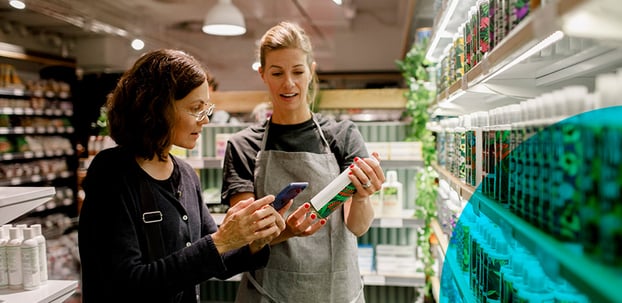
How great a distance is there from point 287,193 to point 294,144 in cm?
42

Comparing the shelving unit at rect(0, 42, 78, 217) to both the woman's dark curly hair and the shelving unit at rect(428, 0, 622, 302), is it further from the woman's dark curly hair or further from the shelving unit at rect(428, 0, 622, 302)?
the shelving unit at rect(428, 0, 622, 302)

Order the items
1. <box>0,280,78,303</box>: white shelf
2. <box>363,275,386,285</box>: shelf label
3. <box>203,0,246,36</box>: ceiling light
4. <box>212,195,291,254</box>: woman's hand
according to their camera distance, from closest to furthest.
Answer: <box>212,195,291,254</box>: woman's hand → <box>0,280,78,303</box>: white shelf → <box>363,275,386,285</box>: shelf label → <box>203,0,246,36</box>: ceiling light

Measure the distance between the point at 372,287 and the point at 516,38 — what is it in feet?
11.7

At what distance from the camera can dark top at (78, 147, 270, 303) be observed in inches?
54.2

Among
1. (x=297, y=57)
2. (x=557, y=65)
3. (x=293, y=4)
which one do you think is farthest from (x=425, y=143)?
(x=293, y=4)

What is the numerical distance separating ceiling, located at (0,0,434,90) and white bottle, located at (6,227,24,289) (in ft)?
18.4

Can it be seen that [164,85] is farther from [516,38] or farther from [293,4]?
[293,4]

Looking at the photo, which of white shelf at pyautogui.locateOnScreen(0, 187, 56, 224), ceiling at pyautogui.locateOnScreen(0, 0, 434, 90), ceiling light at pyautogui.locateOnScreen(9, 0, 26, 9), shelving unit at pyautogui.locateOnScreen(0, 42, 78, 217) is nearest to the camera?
white shelf at pyautogui.locateOnScreen(0, 187, 56, 224)

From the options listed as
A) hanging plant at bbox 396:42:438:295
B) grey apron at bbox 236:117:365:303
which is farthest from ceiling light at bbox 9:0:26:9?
grey apron at bbox 236:117:365:303

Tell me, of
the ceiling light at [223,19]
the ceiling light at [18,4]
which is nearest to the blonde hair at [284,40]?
the ceiling light at [223,19]

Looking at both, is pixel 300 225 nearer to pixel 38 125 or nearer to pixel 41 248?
pixel 41 248

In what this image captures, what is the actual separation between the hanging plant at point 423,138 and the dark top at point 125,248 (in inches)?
106

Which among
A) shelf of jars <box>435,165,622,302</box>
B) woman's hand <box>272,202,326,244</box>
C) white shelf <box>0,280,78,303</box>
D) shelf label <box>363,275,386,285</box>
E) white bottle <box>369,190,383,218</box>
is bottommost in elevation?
shelf label <box>363,275,386,285</box>

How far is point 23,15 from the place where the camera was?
729 centimetres
